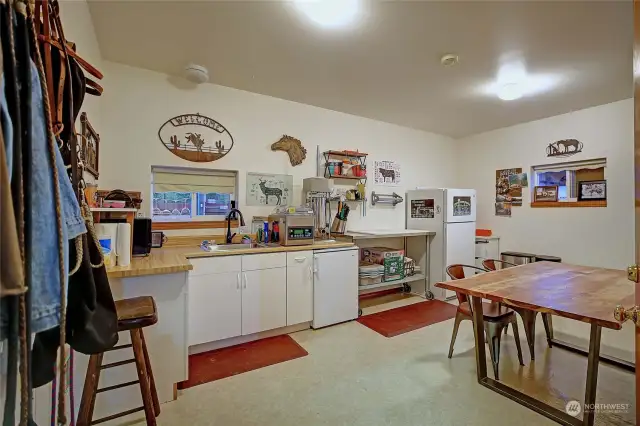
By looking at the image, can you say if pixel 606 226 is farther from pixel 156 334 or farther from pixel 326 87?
pixel 156 334

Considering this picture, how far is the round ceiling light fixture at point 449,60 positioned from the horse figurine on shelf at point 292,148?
1.74 metres

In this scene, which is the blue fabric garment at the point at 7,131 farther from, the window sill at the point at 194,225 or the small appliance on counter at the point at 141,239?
the window sill at the point at 194,225

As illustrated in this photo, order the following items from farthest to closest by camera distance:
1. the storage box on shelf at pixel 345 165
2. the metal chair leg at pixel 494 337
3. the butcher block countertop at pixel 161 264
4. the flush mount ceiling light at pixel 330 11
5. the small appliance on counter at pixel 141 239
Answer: the storage box on shelf at pixel 345 165
the small appliance on counter at pixel 141 239
the metal chair leg at pixel 494 337
the flush mount ceiling light at pixel 330 11
the butcher block countertop at pixel 161 264

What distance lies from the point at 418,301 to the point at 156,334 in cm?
318

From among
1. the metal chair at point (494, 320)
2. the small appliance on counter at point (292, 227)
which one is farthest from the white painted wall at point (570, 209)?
the small appliance on counter at point (292, 227)

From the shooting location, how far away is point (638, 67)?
0.91 metres

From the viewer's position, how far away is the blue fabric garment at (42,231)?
1.76ft

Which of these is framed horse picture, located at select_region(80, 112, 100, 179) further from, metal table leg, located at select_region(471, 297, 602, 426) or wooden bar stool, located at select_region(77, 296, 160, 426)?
metal table leg, located at select_region(471, 297, 602, 426)

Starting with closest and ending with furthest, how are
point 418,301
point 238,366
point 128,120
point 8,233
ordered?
point 8,233 → point 238,366 → point 128,120 → point 418,301

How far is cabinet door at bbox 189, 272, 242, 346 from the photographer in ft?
7.95

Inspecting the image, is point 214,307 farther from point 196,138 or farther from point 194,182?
point 196,138

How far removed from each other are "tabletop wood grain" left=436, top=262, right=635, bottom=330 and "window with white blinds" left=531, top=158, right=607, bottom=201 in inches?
73.9

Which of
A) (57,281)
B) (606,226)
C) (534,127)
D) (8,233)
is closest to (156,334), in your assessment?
(57,281)

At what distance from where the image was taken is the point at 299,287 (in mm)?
2898
